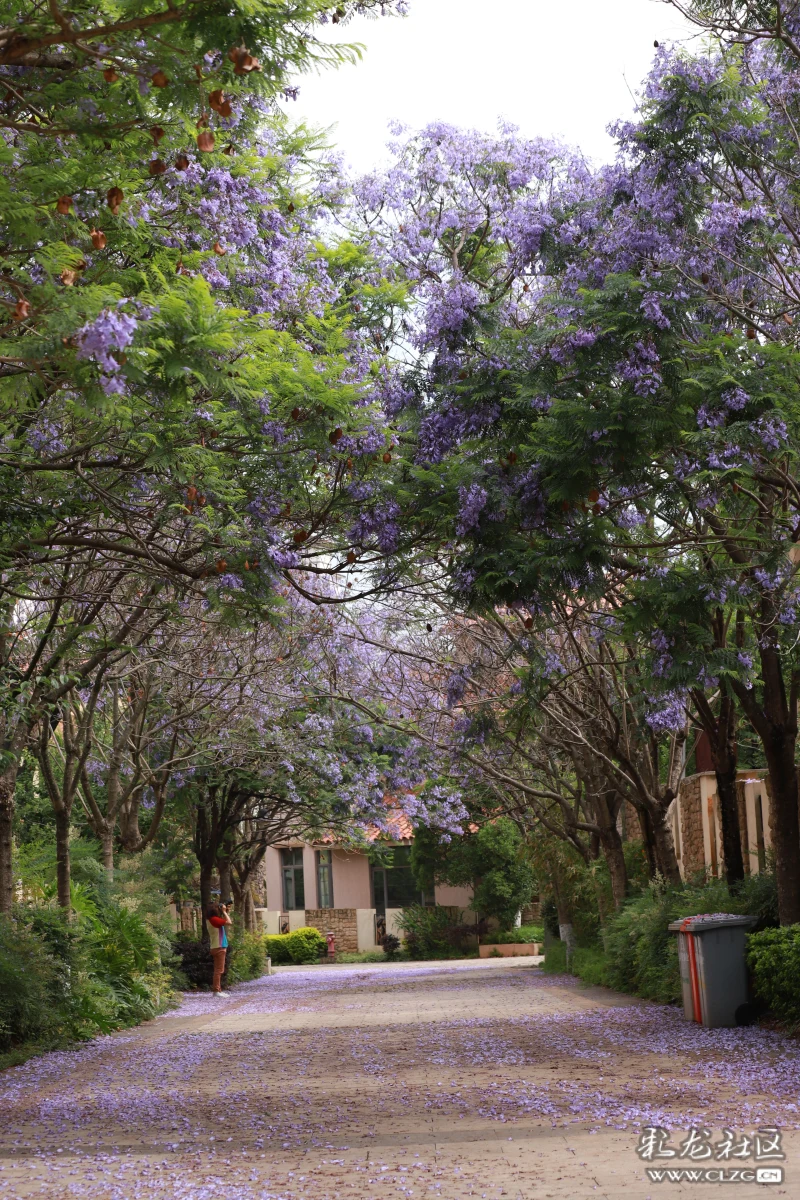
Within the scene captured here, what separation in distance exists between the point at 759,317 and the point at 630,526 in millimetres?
2047

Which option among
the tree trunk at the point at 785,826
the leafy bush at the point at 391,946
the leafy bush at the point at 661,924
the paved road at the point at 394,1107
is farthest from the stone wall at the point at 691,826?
the leafy bush at the point at 391,946

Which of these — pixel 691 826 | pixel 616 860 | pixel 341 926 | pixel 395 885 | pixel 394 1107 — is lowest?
pixel 341 926

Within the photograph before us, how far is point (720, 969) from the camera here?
11953 mm

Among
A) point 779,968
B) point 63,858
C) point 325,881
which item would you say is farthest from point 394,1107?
point 325,881

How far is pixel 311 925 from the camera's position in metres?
47.8

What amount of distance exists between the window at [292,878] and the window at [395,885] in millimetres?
3328

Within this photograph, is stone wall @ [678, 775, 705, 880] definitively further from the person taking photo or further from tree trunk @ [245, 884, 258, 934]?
tree trunk @ [245, 884, 258, 934]

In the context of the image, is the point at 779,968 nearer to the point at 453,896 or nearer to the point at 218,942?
the point at 218,942

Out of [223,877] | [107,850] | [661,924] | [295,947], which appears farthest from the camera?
[295,947]

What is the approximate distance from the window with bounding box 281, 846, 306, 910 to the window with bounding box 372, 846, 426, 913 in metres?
3.33

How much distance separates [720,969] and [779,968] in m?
1.05

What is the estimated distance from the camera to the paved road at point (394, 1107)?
591 centimetres

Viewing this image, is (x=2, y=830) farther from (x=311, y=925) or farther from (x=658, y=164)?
(x=311, y=925)

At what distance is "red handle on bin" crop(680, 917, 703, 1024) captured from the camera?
12094 millimetres
